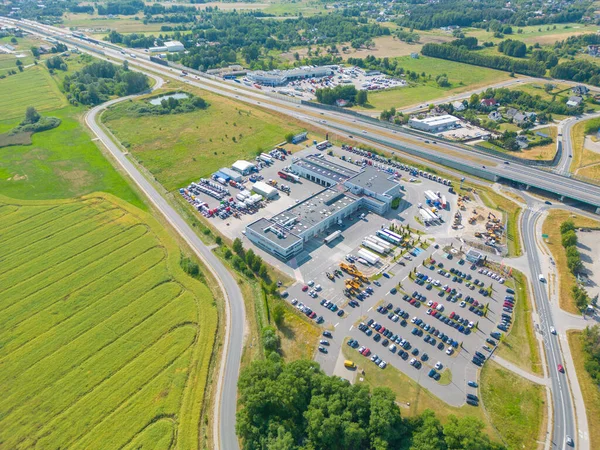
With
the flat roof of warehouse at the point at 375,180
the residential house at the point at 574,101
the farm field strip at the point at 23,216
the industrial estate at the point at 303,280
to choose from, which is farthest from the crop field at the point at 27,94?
the residential house at the point at 574,101

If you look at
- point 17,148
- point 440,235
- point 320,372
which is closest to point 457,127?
point 440,235

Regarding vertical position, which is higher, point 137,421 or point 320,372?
point 320,372

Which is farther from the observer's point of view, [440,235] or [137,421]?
[440,235]

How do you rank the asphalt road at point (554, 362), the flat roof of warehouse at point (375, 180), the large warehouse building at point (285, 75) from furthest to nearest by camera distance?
the large warehouse building at point (285, 75), the flat roof of warehouse at point (375, 180), the asphalt road at point (554, 362)

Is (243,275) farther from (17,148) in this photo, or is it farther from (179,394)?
A: (17,148)

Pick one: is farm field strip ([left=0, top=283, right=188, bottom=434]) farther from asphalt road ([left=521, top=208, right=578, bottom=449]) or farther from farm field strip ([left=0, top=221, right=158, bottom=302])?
asphalt road ([left=521, top=208, right=578, bottom=449])

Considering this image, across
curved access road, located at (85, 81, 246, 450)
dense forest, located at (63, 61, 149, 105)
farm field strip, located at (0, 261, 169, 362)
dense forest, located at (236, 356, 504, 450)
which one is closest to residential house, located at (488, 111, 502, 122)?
curved access road, located at (85, 81, 246, 450)

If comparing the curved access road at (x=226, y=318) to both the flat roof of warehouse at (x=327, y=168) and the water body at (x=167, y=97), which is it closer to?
the flat roof of warehouse at (x=327, y=168)
